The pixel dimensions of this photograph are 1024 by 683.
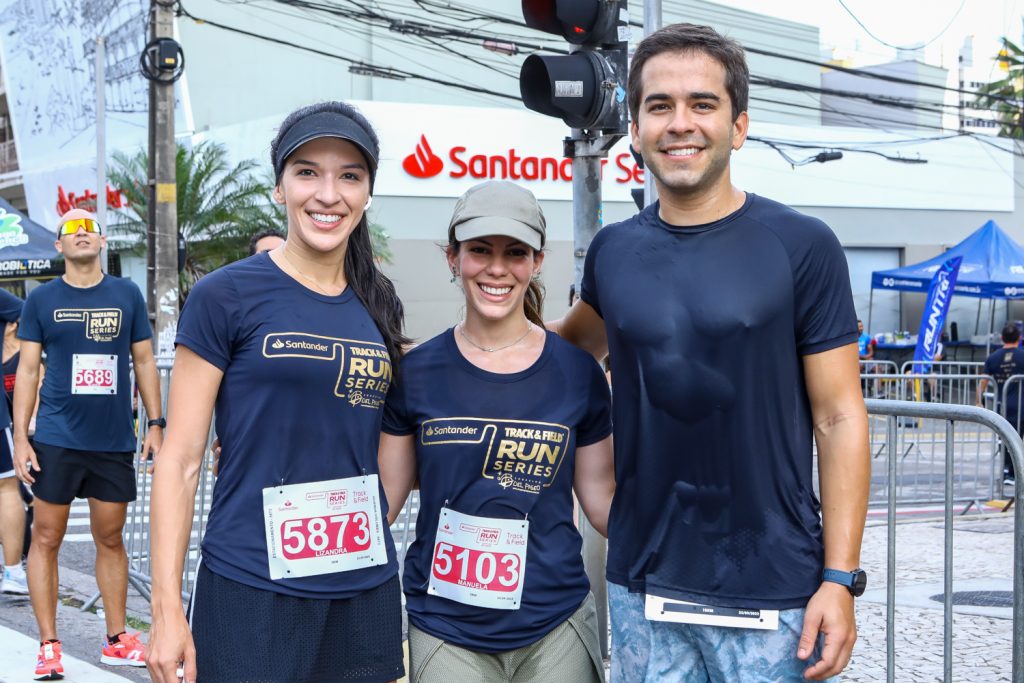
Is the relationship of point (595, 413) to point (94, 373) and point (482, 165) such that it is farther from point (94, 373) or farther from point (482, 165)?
point (482, 165)

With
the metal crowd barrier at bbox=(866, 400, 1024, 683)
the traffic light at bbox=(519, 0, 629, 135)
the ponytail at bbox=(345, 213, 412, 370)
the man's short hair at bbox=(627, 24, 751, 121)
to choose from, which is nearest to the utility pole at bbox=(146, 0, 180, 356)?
the traffic light at bbox=(519, 0, 629, 135)

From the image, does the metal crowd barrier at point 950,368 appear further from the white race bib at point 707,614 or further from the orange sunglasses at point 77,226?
the white race bib at point 707,614

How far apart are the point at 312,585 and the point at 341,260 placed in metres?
0.82

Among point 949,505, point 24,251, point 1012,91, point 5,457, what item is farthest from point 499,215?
point 1012,91

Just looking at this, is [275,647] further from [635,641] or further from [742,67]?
[742,67]

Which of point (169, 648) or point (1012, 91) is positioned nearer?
point (169, 648)

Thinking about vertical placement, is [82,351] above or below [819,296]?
below

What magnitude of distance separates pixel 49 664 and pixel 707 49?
451 centimetres

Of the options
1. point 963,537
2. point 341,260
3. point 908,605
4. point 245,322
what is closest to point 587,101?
point 341,260

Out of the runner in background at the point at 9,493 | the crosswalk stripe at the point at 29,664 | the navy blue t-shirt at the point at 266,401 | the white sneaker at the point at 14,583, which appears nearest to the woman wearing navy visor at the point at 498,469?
the navy blue t-shirt at the point at 266,401

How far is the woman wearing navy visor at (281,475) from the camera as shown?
8.97ft

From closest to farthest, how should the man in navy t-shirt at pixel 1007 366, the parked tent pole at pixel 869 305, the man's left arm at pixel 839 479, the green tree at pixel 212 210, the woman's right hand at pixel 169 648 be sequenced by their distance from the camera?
1. the man's left arm at pixel 839 479
2. the woman's right hand at pixel 169 648
3. the man in navy t-shirt at pixel 1007 366
4. the green tree at pixel 212 210
5. the parked tent pole at pixel 869 305

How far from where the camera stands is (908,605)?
7.06 metres

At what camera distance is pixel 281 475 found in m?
2.76
